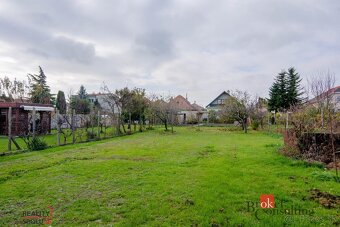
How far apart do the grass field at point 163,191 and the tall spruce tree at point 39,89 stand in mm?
25888

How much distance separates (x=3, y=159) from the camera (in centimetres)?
790

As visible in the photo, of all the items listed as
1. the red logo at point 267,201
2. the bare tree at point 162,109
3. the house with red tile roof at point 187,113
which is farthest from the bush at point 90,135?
the house with red tile roof at point 187,113

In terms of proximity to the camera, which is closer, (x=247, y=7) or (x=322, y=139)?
(x=322, y=139)

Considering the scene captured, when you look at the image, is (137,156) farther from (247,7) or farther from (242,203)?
(247,7)

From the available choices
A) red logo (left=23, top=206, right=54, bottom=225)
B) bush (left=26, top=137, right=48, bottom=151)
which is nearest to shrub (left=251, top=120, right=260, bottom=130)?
Result: bush (left=26, top=137, right=48, bottom=151)

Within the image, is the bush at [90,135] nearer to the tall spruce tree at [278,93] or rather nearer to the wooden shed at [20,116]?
the wooden shed at [20,116]

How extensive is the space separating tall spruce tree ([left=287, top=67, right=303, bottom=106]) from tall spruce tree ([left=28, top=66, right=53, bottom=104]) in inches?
1319

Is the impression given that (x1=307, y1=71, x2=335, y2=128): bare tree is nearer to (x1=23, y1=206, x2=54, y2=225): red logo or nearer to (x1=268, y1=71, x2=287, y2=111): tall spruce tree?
(x1=23, y1=206, x2=54, y2=225): red logo

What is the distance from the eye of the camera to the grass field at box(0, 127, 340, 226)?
3.28 metres

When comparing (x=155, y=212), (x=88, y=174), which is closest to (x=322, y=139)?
(x=155, y=212)

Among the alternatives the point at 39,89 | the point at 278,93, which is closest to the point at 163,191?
the point at 39,89

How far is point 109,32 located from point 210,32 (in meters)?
5.14

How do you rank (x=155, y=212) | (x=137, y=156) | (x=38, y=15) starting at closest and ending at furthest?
(x=155, y=212), (x=137, y=156), (x=38, y=15)

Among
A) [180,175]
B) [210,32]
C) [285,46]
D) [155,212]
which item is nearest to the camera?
[155,212]
